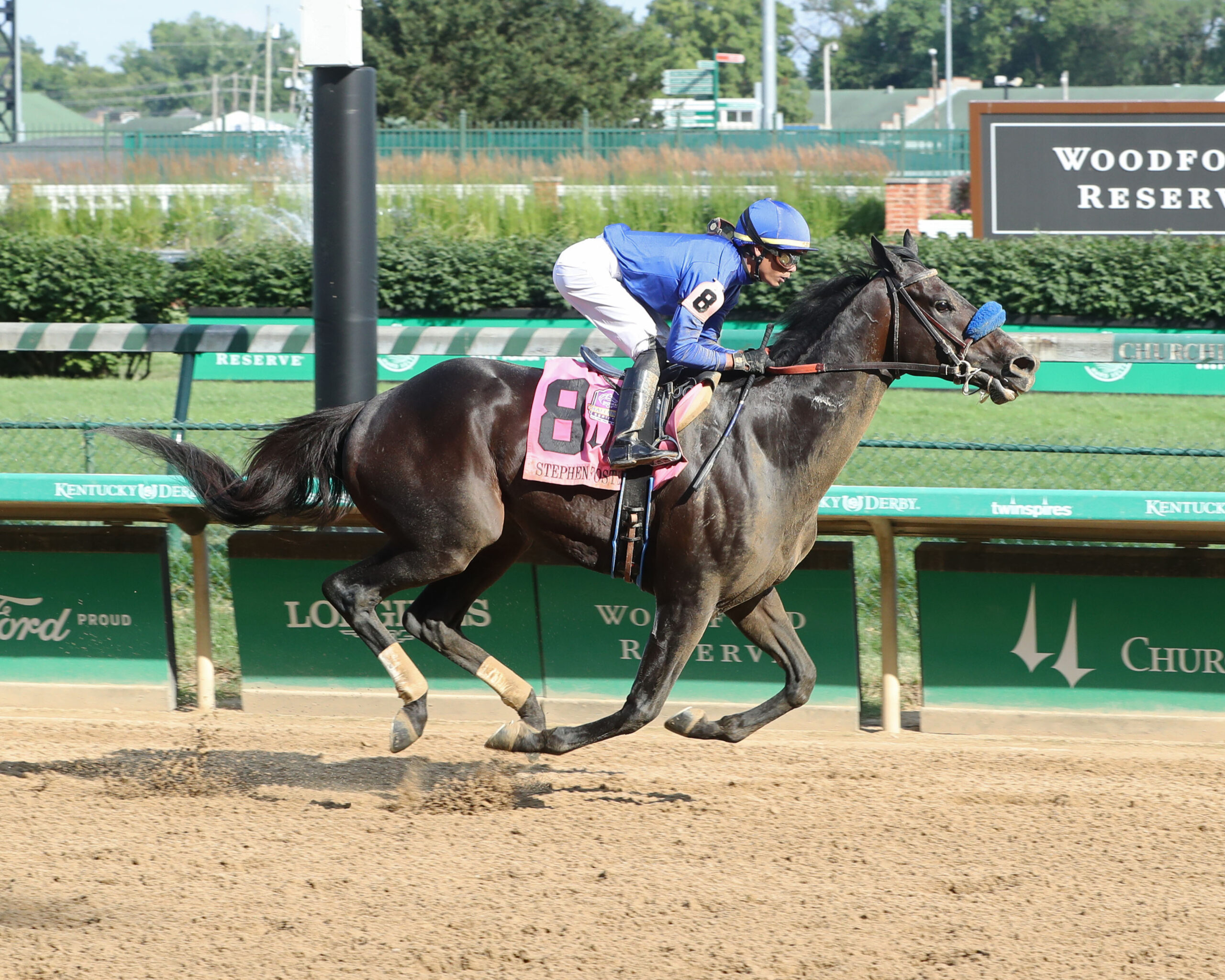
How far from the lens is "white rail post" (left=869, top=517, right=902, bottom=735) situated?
575 centimetres

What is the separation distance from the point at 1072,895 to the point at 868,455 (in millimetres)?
5798

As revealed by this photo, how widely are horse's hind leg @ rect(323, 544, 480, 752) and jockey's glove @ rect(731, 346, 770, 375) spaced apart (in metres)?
1.17

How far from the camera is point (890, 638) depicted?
5.76 meters

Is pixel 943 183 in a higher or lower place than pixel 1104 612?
higher

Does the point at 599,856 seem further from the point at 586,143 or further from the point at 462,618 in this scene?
the point at 586,143

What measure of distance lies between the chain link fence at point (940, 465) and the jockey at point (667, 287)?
325 centimetres

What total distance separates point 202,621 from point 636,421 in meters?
2.61

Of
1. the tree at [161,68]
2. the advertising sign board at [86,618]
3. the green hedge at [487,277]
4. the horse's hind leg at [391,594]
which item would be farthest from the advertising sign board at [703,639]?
the tree at [161,68]

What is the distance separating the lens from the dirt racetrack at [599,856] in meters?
3.51

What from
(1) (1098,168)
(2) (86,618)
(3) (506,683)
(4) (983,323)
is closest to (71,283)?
(2) (86,618)

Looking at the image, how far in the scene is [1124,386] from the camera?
10.5m

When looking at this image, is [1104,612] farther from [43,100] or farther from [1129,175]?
[43,100]

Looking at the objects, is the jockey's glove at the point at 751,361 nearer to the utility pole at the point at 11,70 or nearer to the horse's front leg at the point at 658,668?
the horse's front leg at the point at 658,668

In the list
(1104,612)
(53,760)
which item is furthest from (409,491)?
(1104,612)
